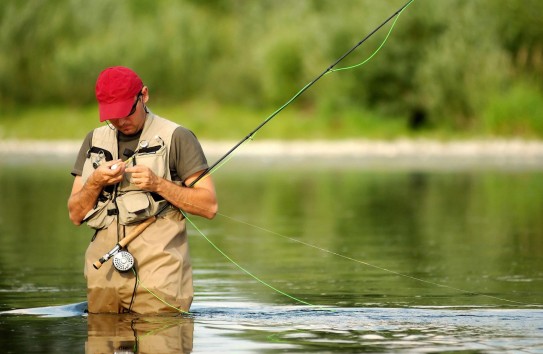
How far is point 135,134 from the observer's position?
7.04 m

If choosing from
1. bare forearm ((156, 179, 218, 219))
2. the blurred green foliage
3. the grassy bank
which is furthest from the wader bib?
the grassy bank

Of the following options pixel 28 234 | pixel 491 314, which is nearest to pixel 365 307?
pixel 491 314

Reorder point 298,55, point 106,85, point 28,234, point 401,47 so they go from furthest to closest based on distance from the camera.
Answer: point 298,55
point 401,47
point 28,234
point 106,85

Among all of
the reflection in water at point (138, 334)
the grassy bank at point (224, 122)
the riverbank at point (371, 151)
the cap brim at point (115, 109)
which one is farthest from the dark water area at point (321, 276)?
the grassy bank at point (224, 122)

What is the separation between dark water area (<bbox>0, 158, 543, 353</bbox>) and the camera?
7062 mm

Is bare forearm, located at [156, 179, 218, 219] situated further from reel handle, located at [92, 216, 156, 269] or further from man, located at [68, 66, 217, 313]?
reel handle, located at [92, 216, 156, 269]

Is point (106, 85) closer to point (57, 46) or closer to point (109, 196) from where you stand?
point (109, 196)

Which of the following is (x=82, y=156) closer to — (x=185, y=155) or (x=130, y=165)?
(x=130, y=165)

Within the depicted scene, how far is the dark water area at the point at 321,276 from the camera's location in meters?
7.06

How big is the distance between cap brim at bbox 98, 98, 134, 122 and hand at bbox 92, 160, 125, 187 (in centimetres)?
21

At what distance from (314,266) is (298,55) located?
96.7 feet

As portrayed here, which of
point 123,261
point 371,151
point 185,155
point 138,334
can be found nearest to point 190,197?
point 185,155

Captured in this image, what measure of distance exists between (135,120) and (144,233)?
1.83 ft

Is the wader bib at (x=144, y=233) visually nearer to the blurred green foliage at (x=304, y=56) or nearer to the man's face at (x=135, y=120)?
the man's face at (x=135, y=120)
